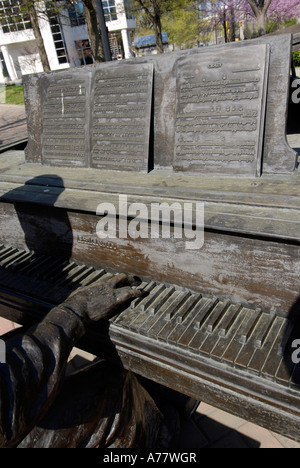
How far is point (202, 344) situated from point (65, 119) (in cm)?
225

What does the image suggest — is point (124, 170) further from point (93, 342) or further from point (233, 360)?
point (233, 360)

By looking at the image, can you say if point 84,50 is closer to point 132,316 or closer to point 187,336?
point 132,316

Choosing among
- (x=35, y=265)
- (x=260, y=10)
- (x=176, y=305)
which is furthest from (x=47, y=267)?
(x=260, y=10)

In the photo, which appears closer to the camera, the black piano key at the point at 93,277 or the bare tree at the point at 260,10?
the black piano key at the point at 93,277

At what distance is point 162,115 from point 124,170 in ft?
1.63

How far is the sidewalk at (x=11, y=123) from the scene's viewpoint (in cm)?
1159

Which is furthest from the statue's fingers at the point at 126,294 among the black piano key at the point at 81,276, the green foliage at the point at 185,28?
the green foliage at the point at 185,28

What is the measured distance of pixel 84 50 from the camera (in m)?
30.8

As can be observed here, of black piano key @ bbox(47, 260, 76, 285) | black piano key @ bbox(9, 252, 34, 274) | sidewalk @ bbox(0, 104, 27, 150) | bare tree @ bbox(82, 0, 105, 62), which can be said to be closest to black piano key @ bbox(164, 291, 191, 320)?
black piano key @ bbox(47, 260, 76, 285)

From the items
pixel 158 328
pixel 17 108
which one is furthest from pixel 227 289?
pixel 17 108

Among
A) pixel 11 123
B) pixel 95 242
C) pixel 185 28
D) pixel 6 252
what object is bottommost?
pixel 11 123

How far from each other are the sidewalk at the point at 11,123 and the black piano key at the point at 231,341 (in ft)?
30.3

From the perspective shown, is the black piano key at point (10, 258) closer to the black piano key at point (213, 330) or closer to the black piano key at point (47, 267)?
the black piano key at point (47, 267)

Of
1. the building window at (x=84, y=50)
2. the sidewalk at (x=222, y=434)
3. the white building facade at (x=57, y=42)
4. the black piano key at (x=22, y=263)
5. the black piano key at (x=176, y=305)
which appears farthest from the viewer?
the building window at (x=84, y=50)
